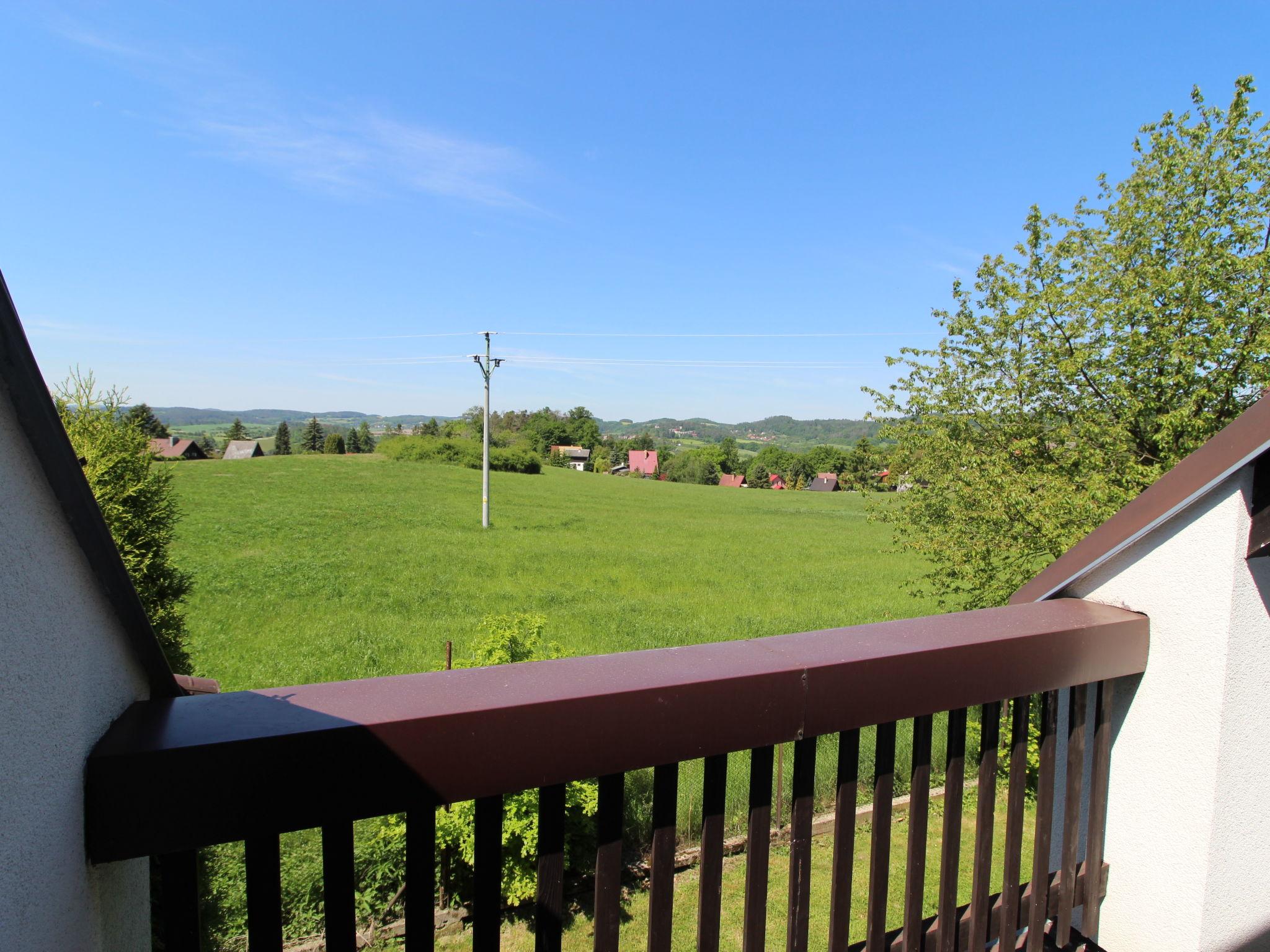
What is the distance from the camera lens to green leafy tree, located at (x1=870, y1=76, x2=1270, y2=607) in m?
5.04

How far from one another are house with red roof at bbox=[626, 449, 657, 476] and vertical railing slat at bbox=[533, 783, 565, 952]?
246ft

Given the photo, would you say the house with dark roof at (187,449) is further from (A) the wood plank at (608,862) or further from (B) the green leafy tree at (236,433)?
(A) the wood plank at (608,862)

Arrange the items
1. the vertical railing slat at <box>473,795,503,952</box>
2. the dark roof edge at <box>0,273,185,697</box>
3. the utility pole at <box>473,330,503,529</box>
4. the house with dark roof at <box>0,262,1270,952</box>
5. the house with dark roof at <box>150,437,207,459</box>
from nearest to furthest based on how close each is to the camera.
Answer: the dark roof edge at <box>0,273,185,697</box> < the house with dark roof at <box>0,262,1270,952</box> < the vertical railing slat at <box>473,795,503,952</box> < the utility pole at <box>473,330,503,529</box> < the house with dark roof at <box>150,437,207,459</box>

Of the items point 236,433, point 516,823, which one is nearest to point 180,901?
point 516,823

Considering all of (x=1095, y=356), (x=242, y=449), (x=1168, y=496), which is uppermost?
(x=1095, y=356)

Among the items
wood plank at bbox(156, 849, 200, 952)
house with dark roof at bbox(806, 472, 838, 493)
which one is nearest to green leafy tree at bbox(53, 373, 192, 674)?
wood plank at bbox(156, 849, 200, 952)

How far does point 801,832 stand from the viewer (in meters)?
1.01

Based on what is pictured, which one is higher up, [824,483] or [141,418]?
[141,418]

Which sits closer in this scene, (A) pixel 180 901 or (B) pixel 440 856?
(A) pixel 180 901

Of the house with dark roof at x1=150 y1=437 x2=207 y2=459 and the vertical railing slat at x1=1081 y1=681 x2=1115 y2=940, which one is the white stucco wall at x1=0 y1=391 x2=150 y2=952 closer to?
the vertical railing slat at x1=1081 y1=681 x2=1115 y2=940

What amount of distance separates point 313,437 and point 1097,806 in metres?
67.9

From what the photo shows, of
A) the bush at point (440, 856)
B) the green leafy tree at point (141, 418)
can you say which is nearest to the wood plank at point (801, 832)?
the bush at point (440, 856)

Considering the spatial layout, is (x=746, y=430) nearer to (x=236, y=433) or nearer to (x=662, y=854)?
(x=236, y=433)

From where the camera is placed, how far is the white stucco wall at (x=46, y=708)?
21.3 inches
